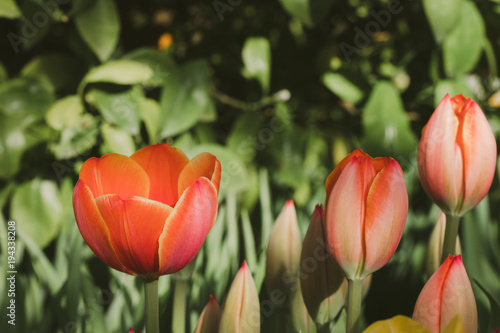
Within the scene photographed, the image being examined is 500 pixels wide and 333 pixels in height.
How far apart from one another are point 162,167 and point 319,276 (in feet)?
0.43

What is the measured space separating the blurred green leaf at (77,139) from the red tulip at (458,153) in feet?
1.79

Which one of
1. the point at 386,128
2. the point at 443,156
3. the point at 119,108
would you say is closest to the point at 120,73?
the point at 119,108

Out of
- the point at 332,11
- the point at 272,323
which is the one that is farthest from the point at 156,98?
the point at 272,323

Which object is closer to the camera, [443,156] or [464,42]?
[443,156]

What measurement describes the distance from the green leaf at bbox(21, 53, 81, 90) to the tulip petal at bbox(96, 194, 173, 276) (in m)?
0.62

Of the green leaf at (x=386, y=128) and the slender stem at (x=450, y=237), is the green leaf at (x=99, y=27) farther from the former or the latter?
the slender stem at (x=450, y=237)

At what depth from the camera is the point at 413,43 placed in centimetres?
94

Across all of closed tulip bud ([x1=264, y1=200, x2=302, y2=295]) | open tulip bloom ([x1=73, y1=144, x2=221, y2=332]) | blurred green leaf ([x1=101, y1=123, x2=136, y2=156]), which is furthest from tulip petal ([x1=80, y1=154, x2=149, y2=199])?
blurred green leaf ([x1=101, y1=123, x2=136, y2=156])

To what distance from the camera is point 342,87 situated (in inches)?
34.5

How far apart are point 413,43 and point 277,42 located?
0.26 metres

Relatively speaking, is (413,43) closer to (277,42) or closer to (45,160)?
(277,42)

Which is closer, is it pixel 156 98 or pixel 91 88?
pixel 91 88

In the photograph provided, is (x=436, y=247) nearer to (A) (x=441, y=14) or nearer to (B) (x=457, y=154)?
(B) (x=457, y=154)

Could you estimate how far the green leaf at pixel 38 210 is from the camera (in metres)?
0.76
